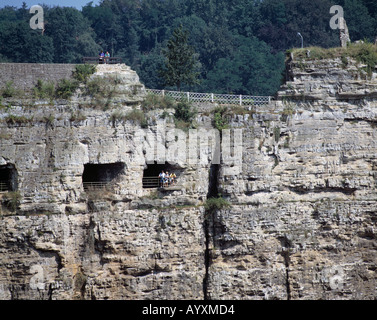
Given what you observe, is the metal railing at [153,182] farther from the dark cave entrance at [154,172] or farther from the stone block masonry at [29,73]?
the stone block masonry at [29,73]

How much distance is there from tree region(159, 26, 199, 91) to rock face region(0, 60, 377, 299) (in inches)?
288

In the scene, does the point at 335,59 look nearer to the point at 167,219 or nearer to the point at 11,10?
the point at 167,219

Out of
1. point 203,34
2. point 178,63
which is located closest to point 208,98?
point 178,63

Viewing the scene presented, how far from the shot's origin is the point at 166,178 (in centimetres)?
3834

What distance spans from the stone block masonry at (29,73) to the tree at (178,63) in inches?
359

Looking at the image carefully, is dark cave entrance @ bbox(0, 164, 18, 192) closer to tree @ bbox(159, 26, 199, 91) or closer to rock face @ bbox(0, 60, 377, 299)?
rock face @ bbox(0, 60, 377, 299)

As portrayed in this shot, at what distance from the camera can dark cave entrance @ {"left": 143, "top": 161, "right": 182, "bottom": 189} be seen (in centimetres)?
3850

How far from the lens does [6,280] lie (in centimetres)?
3616

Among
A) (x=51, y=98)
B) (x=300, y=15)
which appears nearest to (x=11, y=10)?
(x=300, y=15)

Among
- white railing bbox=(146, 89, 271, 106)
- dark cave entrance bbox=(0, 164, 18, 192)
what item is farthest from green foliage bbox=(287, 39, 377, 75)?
dark cave entrance bbox=(0, 164, 18, 192)

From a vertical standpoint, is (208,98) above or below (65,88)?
below

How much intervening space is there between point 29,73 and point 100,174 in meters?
4.63

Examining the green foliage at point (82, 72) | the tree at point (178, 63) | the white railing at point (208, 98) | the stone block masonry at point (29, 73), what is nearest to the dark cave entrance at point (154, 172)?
the white railing at point (208, 98)

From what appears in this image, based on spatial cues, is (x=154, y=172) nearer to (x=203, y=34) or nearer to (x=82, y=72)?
(x=82, y=72)
